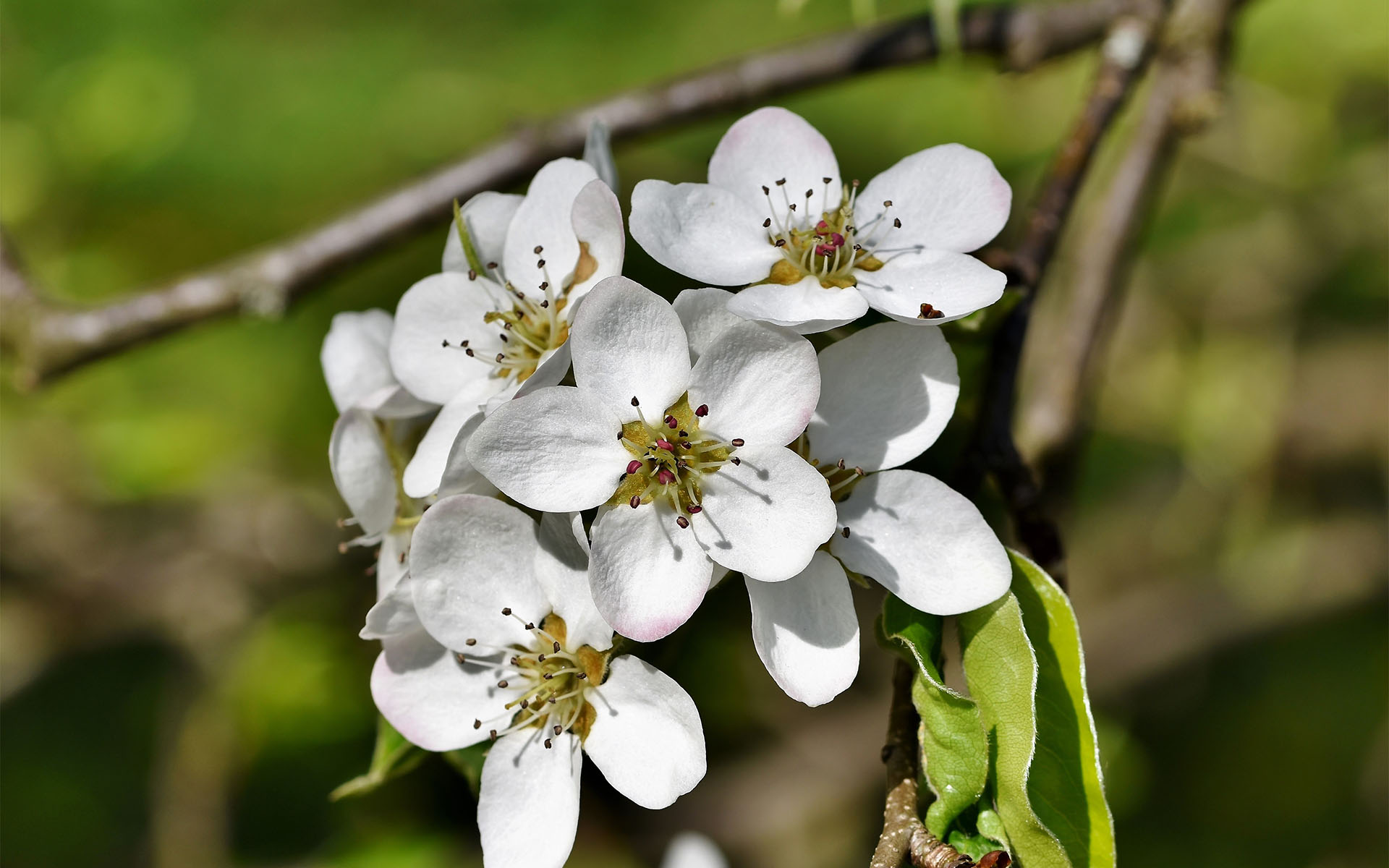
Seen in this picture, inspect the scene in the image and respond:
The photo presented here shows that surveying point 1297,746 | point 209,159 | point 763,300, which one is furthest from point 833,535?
point 209,159

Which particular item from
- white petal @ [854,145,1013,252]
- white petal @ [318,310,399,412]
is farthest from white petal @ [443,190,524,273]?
white petal @ [854,145,1013,252]

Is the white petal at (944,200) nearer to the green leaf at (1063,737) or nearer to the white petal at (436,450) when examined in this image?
the green leaf at (1063,737)

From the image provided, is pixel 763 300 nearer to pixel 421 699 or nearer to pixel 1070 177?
pixel 421 699

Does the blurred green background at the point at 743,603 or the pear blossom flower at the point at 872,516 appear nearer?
the pear blossom flower at the point at 872,516

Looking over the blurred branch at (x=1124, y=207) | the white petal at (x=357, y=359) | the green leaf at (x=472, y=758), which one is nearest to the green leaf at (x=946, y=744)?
the green leaf at (x=472, y=758)

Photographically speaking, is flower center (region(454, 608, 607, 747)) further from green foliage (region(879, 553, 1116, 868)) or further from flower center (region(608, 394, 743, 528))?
green foliage (region(879, 553, 1116, 868))
